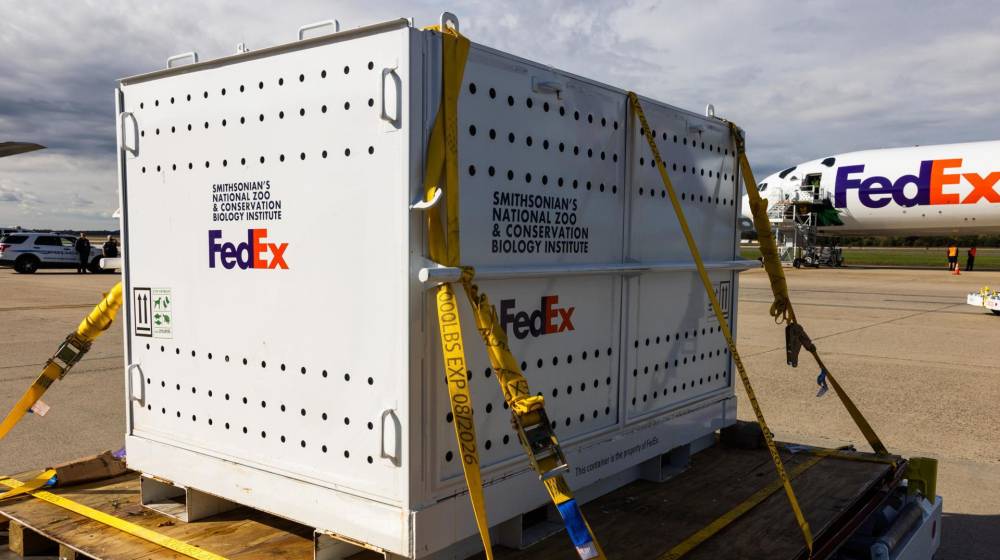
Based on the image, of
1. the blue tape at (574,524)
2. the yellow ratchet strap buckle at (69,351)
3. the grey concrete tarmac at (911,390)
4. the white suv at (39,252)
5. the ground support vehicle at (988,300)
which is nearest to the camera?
the blue tape at (574,524)

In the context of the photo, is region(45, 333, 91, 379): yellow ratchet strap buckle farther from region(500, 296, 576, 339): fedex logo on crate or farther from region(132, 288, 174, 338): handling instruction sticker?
region(500, 296, 576, 339): fedex logo on crate

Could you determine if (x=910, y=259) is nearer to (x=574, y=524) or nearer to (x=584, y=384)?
(x=584, y=384)

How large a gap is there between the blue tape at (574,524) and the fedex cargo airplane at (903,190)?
3183 cm

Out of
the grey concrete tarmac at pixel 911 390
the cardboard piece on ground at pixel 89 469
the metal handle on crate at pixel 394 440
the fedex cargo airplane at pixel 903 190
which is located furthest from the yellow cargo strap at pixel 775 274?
the fedex cargo airplane at pixel 903 190

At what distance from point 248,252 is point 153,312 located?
633 mm

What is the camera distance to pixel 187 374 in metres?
3.03

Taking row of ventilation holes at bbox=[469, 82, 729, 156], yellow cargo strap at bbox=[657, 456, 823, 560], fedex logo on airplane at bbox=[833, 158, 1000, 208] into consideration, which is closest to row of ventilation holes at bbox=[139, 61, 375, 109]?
row of ventilation holes at bbox=[469, 82, 729, 156]

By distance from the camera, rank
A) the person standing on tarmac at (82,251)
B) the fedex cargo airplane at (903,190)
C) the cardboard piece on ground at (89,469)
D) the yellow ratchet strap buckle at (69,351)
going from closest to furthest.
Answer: the cardboard piece on ground at (89,469)
the yellow ratchet strap buckle at (69,351)
the person standing on tarmac at (82,251)
the fedex cargo airplane at (903,190)

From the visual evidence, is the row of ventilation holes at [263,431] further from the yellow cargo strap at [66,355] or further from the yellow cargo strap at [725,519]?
the yellow cargo strap at [725,519]

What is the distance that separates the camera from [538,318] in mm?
2959

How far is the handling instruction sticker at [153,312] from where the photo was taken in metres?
3.07

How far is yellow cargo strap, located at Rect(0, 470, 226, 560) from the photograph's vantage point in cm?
265

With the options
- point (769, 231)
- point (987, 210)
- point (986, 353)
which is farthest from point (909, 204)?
point (769, 231)

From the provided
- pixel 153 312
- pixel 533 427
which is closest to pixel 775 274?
pixel 533 427
